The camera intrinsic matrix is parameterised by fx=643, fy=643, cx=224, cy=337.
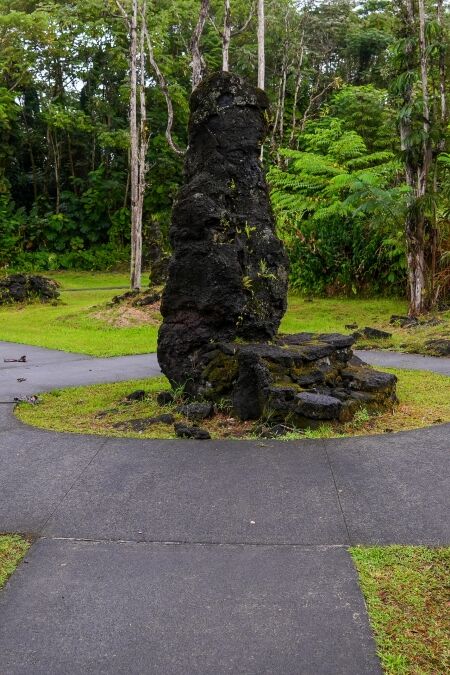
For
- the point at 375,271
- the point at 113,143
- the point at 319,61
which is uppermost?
the point at 319,61

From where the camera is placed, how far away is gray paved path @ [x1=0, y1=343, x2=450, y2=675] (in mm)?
2562

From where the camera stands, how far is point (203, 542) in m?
3.49

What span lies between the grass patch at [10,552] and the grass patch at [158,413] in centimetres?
196

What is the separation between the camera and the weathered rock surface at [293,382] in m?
5.56

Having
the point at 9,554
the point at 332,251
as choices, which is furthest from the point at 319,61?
the point at 9,554

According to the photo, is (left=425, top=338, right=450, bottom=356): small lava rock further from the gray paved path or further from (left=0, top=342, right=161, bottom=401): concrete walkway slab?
the gray paved path

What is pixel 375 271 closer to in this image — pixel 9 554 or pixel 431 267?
pixel 431 267

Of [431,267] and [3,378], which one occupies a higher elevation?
[431,267]

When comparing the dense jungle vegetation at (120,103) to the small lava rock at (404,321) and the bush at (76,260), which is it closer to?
Result: the bush at (76,260)

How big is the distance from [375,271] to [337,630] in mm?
14717

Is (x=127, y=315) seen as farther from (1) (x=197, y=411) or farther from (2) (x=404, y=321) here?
(1) (x=197, y=411)

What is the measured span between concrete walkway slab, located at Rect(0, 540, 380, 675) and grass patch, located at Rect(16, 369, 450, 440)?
6.82ft

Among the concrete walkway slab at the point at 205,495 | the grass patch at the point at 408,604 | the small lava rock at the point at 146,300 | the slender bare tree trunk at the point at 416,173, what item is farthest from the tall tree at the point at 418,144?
the grass patch at the point at 408,604

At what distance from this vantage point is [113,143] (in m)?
27.8
